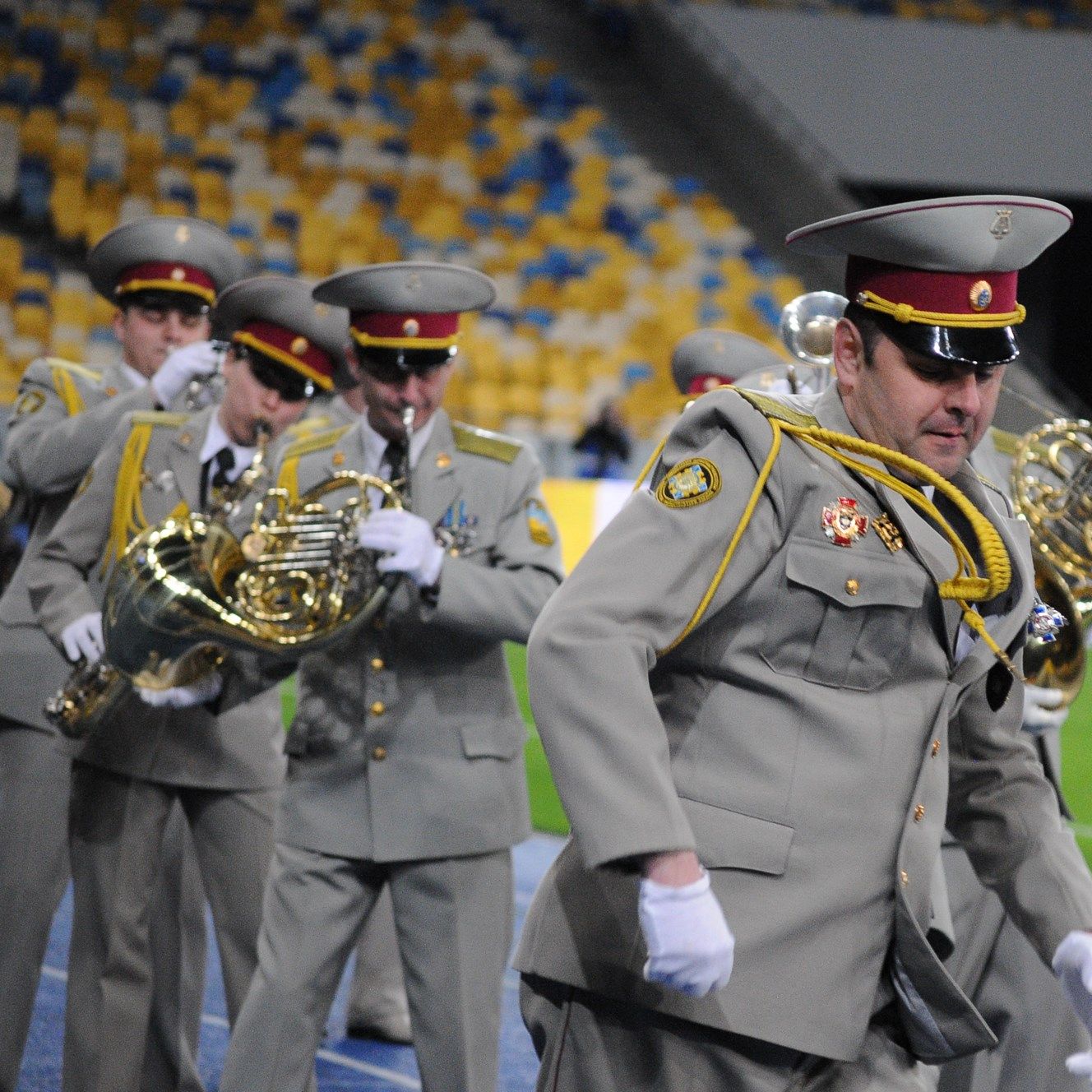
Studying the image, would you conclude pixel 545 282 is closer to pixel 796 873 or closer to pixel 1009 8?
pixel 1009 8

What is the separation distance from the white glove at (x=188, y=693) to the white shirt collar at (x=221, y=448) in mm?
535

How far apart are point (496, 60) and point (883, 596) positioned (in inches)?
626

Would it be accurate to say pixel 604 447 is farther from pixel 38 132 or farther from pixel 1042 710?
pixel 1042 710

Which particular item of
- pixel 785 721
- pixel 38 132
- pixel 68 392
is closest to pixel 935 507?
pixel 785 721

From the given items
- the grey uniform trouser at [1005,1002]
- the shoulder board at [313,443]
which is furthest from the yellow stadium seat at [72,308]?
the grey uniform trouser at [1005,1002]

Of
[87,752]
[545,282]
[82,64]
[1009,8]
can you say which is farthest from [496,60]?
[87,752]

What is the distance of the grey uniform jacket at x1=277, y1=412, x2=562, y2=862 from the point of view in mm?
3594

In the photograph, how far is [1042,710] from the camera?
12.1ft

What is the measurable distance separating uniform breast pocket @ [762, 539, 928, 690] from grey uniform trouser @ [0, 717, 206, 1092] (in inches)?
98.4

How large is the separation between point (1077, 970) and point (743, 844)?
19.6 inches

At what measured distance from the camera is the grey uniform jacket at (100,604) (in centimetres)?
405

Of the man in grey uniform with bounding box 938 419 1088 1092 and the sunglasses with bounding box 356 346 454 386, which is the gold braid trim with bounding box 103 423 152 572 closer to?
the sunglasses with bounding box 356 346 454 386

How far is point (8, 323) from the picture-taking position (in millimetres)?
13516

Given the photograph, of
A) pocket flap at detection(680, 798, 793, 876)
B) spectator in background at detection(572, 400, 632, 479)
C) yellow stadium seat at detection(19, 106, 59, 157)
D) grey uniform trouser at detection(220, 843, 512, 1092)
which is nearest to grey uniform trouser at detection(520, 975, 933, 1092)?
pocket flap at detection(680, 798, 793, 876)
